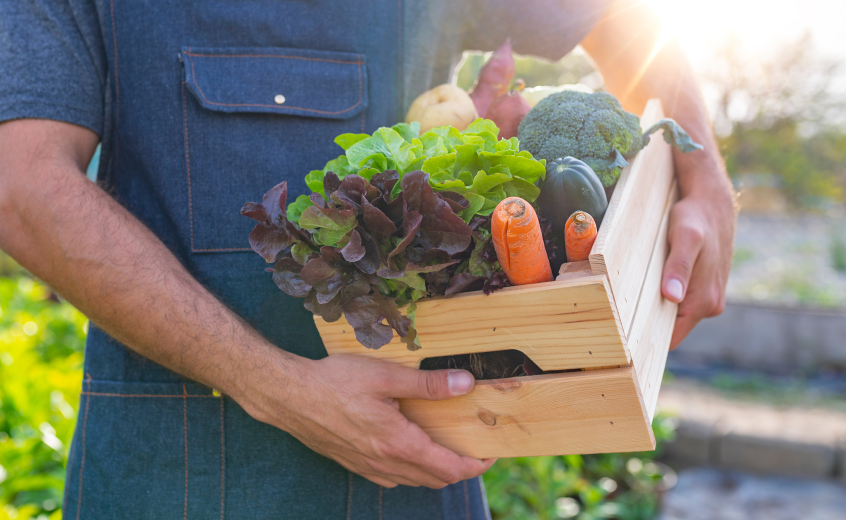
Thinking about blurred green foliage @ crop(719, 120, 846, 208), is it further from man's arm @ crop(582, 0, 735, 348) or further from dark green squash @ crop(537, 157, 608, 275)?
dark green squash @ crop(537, 157, 608, 275)

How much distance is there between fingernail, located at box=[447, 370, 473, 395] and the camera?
122cm

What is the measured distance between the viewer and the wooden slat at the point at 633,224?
106cm

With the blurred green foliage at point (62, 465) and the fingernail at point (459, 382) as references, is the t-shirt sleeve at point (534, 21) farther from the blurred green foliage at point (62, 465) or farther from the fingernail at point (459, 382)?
the blurred green foliage at point (62, 465)

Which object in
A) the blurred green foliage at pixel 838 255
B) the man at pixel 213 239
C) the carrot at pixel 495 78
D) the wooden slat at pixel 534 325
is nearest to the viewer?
the wooden slat at pixel 534 325

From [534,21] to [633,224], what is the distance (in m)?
0.87

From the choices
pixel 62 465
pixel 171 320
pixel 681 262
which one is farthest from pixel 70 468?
pixel 681 262

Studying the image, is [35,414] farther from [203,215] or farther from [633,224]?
[633,224]

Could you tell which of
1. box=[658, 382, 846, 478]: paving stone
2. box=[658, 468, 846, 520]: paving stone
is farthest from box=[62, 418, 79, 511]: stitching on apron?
box=[658, 382, 846, 478]: paving stone

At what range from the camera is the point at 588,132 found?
A: 1.32 m

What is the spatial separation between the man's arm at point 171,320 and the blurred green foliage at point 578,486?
7.03 feet

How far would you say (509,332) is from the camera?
1152mm

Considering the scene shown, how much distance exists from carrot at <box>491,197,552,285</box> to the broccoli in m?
0.32

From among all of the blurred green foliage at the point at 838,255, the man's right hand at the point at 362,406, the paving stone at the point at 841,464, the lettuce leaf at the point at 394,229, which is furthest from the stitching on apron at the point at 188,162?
the blurred green foliage at the point at 838,255

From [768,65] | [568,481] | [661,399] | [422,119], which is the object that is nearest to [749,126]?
[768,65]
